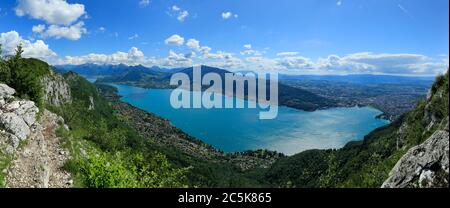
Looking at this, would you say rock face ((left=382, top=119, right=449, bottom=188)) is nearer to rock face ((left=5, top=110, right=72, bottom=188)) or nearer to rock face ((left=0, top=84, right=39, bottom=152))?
rock face ((left=5, top=110, right=72, bottom=188))

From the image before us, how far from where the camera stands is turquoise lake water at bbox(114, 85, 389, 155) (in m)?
113

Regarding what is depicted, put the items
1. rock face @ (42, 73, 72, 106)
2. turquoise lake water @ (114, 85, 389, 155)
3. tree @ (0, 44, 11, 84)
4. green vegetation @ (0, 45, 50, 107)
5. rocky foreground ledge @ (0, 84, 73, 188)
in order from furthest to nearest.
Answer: turquoise lake water @ (114, 85, 389, 155)
rock face @ (42, 73, 72, 106)
tree @ (0, 44, 11, 84)
green vegetation @ (0, 45, 50, 107)
rocky foreground ledge @ (0, 84, 73, 188)

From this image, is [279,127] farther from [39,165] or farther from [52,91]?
[39,165]

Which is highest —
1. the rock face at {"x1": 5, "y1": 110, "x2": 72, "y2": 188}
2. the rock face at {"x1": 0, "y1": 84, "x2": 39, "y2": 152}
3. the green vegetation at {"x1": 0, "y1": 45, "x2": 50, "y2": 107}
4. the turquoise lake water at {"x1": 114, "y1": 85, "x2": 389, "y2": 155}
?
the green vegetation at {"x1": 0, "y1": 45, "x2": 50, "y2": 107}

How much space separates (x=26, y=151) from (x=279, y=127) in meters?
129

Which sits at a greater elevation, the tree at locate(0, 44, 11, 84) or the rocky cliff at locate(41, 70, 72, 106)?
the tree at locate(0, 44, 11, 84)

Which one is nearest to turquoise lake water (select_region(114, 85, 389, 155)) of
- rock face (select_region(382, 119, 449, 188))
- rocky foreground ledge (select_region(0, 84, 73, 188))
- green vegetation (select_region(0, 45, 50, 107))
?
green vegetation (select_region(0, 45, 50, 107))

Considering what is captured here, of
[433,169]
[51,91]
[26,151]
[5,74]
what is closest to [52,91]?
[51,91]

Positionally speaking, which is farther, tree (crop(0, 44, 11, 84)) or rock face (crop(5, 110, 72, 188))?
tree (crop(0, 44, 11, 84))

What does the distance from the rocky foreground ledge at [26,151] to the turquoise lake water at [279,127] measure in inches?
3760

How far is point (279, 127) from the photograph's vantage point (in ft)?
449

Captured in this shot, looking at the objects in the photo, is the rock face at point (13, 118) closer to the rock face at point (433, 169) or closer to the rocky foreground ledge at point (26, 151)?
the rocky foreground ledge at point (26, 151)

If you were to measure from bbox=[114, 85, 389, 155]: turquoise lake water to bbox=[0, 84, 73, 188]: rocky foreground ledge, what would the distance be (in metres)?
95.5

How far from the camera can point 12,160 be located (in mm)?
9531
